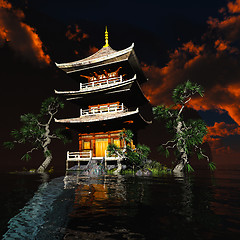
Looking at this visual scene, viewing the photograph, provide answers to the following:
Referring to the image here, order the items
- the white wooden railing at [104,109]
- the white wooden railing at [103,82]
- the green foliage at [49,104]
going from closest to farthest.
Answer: the white wooden railing at [104,109]
the white wooden railing at [103,82]
the green foliage at [49,104]

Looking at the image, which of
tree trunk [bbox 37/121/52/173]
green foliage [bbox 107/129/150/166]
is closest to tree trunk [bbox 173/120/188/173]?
green foliage [bbox 107/129/150/166]

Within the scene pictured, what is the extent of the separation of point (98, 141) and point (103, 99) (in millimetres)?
5100

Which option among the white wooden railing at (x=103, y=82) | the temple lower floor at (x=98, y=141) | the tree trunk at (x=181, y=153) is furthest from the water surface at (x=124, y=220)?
the white wooden railing at (x=103, y=82)

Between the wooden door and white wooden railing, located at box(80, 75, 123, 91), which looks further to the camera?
white wooden railing, located at box(80, 75, 123, 91)

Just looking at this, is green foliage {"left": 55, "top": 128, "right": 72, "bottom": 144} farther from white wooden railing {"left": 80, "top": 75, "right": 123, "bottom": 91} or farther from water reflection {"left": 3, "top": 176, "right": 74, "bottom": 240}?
water reflection {"left": 3, "top": 176, "right": 74, "bottom": 240}

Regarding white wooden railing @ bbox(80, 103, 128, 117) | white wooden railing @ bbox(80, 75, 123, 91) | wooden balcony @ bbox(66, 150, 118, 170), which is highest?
white wooden railing @ bbox(80, 75, 123, 91)

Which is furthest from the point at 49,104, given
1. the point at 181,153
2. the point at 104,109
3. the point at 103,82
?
the point at 181,153

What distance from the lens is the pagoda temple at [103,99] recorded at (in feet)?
66.2

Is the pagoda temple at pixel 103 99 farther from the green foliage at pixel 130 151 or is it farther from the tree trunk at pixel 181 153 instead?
the tree trunk at pixel 181 153

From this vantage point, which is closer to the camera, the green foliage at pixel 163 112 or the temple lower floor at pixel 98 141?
the green foliage at pixel 163 112

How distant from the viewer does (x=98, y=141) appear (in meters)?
21.7

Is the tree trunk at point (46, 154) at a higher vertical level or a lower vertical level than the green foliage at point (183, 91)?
lower

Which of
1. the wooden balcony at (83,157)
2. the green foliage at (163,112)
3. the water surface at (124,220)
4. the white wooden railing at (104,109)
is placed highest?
the white wooden railing at (104,109)

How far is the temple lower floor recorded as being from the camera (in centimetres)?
2086
